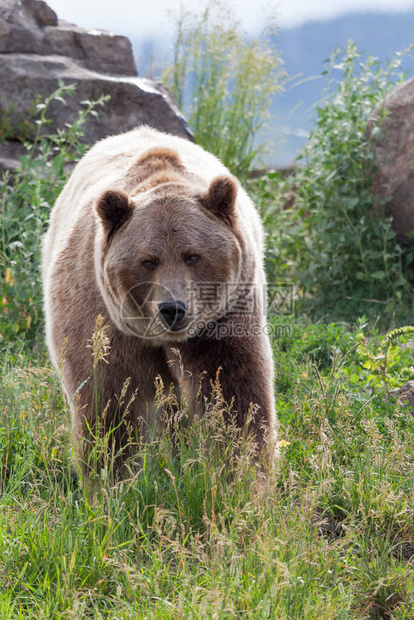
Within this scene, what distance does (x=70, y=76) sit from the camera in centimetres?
810

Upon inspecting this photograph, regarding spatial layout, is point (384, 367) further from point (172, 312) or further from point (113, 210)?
point (113, 210)

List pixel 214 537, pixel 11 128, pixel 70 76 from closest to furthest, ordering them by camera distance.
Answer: pixel 214 537
pixel 11 128
pixel 70 76

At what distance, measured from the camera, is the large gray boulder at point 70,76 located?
7.94 m

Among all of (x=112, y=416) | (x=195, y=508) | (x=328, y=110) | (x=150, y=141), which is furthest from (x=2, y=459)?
(x=328, y=110)

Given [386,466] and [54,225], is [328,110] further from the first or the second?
[386,466]

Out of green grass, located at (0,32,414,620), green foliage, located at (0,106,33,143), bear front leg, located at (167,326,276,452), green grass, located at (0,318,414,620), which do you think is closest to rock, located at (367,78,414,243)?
green grass, located at (0,32,414,620)

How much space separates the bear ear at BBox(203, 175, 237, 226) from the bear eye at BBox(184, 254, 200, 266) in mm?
272

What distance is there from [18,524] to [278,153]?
322 inches

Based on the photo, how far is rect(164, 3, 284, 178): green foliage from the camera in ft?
30.0

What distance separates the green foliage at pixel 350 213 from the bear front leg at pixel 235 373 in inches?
141

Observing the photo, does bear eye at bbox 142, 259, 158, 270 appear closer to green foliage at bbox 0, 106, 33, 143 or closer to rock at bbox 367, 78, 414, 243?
rock at bbox 367, 78, 414, 243

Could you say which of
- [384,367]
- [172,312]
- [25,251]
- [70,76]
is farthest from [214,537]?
[70,76]

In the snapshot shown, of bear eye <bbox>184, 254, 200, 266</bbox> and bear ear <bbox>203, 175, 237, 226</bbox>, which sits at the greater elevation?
bear ear <bbox>203, 175, 237, 226</bbox>

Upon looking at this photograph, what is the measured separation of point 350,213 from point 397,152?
31.0 inches
